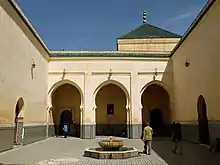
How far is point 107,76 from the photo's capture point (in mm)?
16500

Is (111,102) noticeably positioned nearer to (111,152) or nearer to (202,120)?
(202,120)

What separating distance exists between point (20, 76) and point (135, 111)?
7453 millimetres

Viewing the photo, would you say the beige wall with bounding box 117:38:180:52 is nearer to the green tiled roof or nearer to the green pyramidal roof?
the green pyramidal roof

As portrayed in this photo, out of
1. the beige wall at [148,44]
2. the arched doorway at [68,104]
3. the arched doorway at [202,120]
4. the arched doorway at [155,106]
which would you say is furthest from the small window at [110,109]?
the arched doorway at [202,120]

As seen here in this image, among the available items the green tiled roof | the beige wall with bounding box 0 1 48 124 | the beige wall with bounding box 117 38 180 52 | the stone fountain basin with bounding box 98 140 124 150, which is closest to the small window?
the green tiled roof

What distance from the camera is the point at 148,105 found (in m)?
18.6

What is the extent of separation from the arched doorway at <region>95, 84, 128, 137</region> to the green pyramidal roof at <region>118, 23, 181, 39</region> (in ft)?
20.7

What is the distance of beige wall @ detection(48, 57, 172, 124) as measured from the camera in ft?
53.3

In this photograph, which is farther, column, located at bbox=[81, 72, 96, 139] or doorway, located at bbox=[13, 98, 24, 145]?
column, located at bbox=[81, 72, 96, 139]

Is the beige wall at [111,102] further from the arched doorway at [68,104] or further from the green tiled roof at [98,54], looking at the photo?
the green tiled roof at [98,54]

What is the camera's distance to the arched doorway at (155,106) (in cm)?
1839

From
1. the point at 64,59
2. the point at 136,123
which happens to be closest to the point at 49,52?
the point at 64,59

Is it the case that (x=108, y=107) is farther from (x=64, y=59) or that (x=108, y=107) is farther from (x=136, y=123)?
(x=64, y=59)

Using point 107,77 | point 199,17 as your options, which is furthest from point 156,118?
point 199,17
